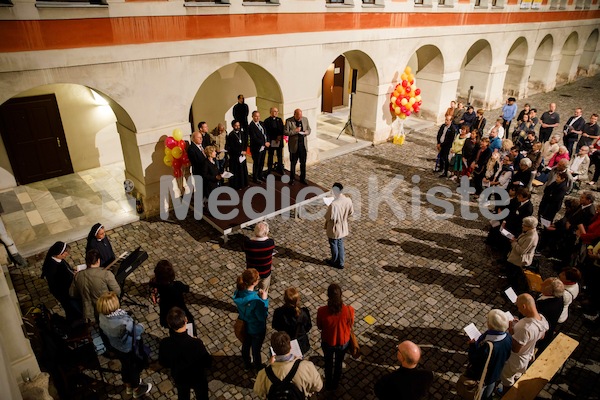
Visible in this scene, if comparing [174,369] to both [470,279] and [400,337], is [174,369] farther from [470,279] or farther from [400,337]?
[470,279]

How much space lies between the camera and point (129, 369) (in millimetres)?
5277

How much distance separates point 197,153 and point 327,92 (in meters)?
10.6

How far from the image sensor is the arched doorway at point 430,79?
1641 centimetres

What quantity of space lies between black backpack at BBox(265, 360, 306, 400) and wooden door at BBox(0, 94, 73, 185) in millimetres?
10584

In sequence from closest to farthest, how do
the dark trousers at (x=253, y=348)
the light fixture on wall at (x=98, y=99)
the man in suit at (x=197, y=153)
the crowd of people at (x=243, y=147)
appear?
1. the dark trousers at (x=253, y=348)
2. the man in suit at (x=197, y=153)
3. the crowd of people at (x=243, y=147)
4. the light fixture on wall at (x=98, y=99)

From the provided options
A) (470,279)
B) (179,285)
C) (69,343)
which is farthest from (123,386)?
(470,279)

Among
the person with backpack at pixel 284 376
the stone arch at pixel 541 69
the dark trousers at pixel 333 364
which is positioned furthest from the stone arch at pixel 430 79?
the person with backpack at pixel 284 376

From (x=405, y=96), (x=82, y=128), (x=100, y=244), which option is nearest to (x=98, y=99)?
(x=82, y=128)

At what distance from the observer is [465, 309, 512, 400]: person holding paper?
462 centimetres

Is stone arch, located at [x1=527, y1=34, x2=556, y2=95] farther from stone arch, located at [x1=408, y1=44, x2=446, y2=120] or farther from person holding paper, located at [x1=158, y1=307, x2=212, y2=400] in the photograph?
person holding paper, located at [x1=158, y1=307, x2=212, y2=400]

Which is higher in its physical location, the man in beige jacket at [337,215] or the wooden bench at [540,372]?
the man in beige jacket at [337,215]

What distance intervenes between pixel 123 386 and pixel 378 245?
548 cm

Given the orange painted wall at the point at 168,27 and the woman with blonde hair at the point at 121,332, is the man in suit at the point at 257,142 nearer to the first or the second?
the orange painted wall at the point at 168,27

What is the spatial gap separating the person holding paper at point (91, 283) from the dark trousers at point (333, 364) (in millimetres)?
2998
